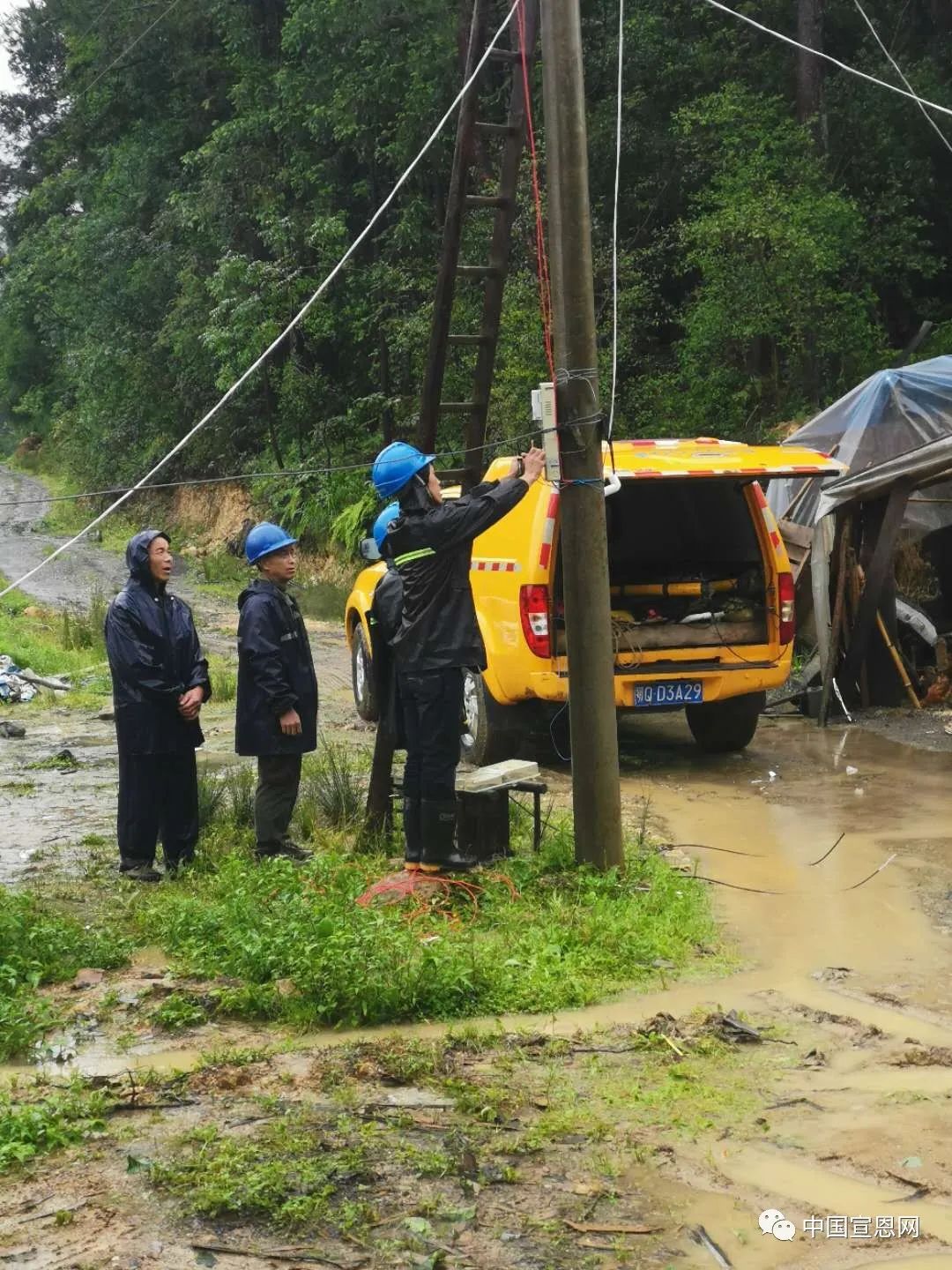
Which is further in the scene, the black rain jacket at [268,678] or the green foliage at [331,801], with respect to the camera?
the green foliage at [331,801]

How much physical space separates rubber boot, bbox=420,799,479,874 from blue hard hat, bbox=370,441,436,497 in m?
1.40

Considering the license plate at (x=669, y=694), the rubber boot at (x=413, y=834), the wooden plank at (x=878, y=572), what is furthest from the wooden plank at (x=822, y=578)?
the rubber boot at (x=413, y=834)

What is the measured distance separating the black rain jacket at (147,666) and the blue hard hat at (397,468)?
56.0 inches

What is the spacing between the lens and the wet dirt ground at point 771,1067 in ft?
11.7

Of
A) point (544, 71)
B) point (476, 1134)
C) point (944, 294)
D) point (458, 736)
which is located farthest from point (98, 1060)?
point (944, 294)

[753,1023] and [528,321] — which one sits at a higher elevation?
[528,321]

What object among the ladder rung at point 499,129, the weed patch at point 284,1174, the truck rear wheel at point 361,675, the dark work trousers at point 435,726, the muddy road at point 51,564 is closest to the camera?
the weed patch at point 284,1174

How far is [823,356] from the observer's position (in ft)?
66.8

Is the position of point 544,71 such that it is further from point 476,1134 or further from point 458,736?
point 476,1134

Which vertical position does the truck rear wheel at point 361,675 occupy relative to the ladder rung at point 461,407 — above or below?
below

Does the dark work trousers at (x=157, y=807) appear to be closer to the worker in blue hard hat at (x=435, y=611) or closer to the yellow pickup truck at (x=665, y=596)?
the worker in blue hard hat at (x=435, y=611)

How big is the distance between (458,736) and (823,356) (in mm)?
15006

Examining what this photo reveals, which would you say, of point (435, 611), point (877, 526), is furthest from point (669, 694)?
point (435, 611)

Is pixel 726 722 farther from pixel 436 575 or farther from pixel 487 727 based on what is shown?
pixel 436 575
